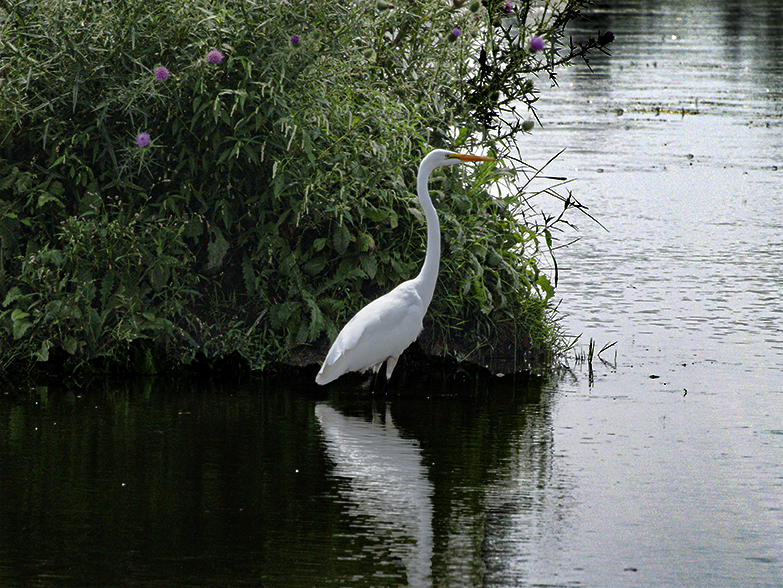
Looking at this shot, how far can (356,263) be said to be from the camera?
7.49 metres

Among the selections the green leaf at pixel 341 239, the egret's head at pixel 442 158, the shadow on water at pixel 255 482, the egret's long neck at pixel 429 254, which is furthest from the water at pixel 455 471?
the egret's head at pixel 442 158

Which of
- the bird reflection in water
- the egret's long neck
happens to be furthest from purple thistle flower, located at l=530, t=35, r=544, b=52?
the bird reflection in water

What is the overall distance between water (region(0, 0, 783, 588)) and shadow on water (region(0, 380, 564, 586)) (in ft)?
0.04

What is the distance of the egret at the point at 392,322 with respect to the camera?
22.0 feet

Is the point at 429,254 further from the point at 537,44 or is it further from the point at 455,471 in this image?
the point at 537,44

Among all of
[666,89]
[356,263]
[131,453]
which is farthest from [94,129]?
[666,89]

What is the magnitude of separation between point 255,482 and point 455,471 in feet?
3.14

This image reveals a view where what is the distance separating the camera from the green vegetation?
7.12 meters

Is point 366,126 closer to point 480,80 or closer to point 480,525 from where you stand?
point 480,80

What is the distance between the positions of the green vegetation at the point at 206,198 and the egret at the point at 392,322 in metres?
0.47

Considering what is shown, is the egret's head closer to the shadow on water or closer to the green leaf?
the green leaf

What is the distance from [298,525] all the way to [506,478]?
1136 mm

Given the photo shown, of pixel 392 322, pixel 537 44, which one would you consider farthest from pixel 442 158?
pixel 537 44

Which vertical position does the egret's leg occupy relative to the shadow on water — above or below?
above
